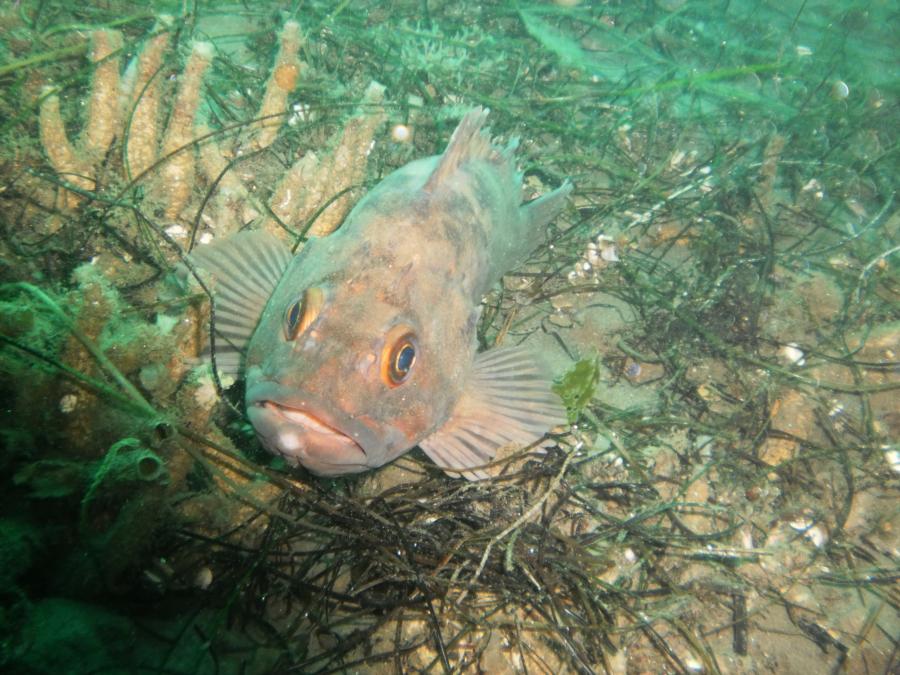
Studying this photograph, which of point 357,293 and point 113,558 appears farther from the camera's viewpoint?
point 357,293

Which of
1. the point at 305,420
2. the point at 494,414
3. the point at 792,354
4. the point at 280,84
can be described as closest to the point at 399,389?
the point at 305,420

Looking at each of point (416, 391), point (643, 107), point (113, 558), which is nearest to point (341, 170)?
point (416, 391)

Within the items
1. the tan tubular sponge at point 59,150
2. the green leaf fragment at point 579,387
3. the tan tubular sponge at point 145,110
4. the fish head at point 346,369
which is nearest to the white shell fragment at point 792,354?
the green leaf fragment at point 579,387

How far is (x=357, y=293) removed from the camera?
3133 millimetres

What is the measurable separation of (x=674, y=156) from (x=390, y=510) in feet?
24.0

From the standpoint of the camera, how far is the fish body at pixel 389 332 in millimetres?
2662

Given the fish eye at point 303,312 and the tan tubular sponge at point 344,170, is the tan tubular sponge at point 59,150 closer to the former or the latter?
the tan tubular sponge at point 344,170

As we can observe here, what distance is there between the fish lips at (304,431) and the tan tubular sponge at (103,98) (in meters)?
3.34

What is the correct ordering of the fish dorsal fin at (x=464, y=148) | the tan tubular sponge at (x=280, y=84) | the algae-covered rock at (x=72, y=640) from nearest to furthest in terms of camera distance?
the algae-covered rock at (x=72, y=640), the fish dorsal fin at (x=464, y=148), the tan tubular sponge at (x=280, y=84)

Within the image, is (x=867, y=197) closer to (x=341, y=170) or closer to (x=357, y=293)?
(x=341, y=170)

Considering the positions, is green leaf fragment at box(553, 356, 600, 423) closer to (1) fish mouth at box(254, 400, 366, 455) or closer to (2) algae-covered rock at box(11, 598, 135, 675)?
(1) fish mouth at box(254, 400, 366, 455)

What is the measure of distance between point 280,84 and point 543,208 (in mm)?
3151

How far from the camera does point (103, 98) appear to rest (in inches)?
173

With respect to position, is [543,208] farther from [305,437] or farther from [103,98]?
[103,98]
